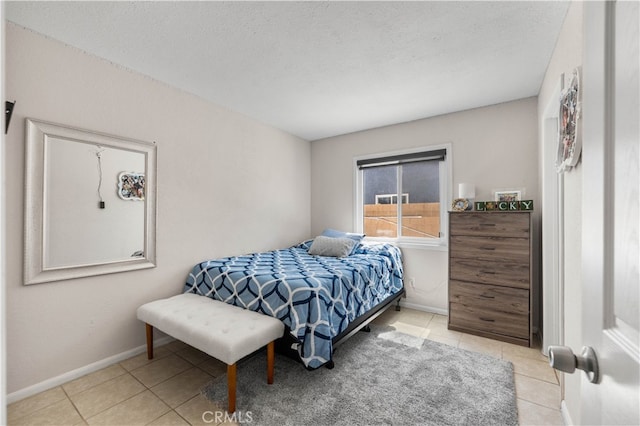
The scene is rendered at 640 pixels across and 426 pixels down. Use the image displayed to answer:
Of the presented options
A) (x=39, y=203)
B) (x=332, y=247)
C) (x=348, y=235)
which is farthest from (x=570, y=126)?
(x=39, y=203)

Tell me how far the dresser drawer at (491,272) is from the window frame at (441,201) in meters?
0.51

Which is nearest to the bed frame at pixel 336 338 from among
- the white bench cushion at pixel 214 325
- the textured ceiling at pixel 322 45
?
the white bench cushion at pixel 214 325

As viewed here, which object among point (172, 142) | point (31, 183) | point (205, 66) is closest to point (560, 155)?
point (205, 66)

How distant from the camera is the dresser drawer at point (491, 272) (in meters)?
2.65

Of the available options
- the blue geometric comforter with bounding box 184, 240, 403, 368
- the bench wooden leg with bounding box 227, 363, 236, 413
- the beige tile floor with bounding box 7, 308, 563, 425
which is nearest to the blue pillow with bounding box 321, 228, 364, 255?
the blue geometric comforter with bounding box 184, 240, 403, 368

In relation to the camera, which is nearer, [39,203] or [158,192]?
[39,203]

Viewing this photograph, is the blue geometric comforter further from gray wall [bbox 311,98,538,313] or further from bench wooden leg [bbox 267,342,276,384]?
gray wall [bbox 311,98,538,313]

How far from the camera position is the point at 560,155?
181 centimetres

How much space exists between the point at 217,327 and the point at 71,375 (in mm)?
1227

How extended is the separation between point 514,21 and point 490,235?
180 centimetres

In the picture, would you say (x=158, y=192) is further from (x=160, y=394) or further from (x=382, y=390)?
(x=382, y=390)

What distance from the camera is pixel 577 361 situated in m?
0.60

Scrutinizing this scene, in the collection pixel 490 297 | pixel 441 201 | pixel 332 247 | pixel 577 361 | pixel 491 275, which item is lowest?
pixel 490 297

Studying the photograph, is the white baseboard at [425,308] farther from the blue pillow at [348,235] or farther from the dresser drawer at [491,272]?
the blue pillow at [348,235]
